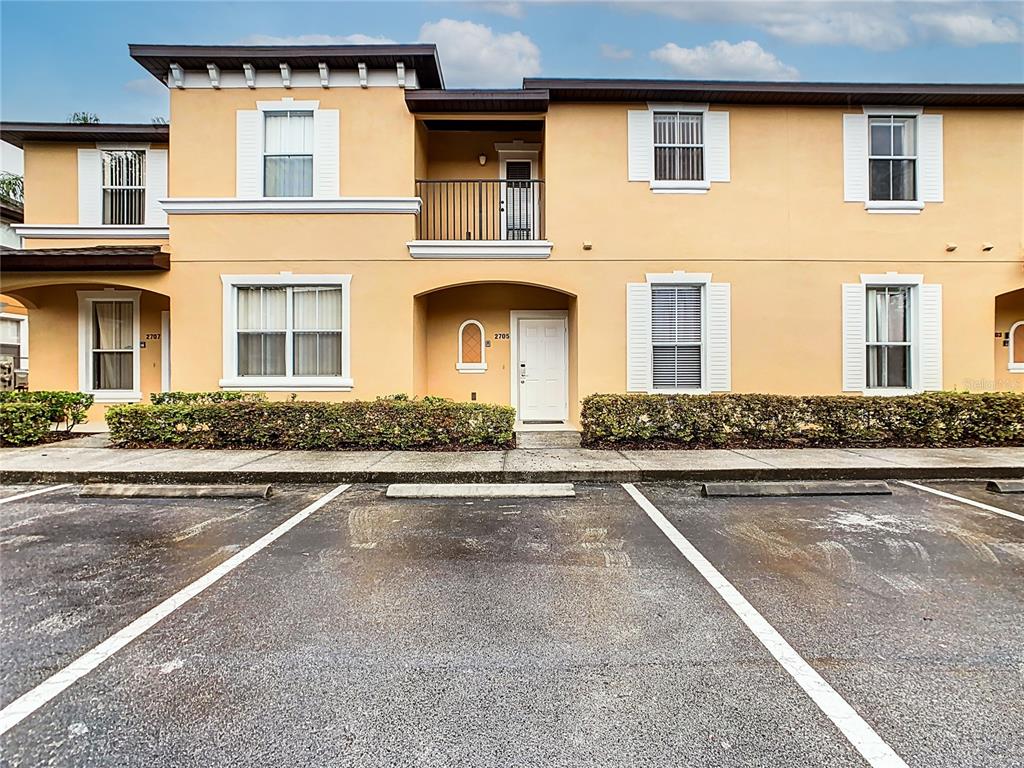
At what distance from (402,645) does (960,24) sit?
22146 millimetres

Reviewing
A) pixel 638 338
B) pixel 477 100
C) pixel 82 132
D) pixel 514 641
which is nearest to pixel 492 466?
pixel 514 641

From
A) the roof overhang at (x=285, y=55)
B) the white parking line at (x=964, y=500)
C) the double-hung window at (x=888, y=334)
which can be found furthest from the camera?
the double-hung window at (x=888, y=334)

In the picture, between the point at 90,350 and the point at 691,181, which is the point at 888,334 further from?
the point at 90,350

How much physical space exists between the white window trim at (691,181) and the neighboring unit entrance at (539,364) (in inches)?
126

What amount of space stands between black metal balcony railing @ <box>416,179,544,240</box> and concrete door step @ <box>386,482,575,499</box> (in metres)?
6.04

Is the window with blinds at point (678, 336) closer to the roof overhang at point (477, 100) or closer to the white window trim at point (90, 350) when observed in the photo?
the roof overhang at point (477, 100)

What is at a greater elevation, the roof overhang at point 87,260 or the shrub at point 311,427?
the roof overhang at point 87,260

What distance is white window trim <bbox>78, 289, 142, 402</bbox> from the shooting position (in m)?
12.0

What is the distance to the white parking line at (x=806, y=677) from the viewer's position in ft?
7.32

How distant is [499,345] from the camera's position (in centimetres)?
1191

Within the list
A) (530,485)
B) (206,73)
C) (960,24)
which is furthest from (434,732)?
(960,24)

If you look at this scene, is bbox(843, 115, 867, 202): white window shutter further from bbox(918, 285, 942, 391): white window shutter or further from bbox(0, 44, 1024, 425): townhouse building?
bbox(918, 285, 942, 391): white window shutter

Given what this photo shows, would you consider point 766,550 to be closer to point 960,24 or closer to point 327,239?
point 327,239

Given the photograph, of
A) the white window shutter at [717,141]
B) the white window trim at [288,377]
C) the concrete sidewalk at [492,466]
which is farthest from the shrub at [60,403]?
the white window shutter at [717,141]
